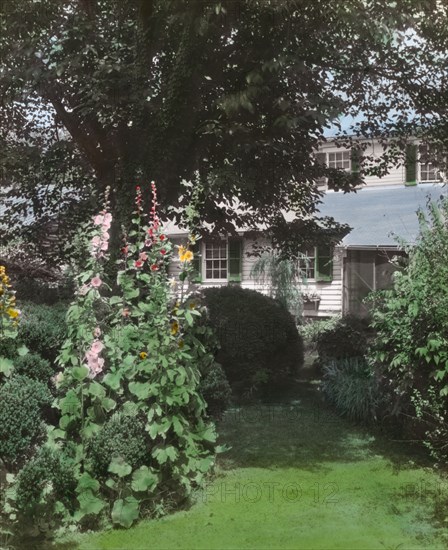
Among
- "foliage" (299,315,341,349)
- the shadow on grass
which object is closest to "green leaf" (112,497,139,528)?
the shadow on grass

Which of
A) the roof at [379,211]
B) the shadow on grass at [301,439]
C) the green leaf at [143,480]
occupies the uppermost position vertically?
the roof at [379,211]

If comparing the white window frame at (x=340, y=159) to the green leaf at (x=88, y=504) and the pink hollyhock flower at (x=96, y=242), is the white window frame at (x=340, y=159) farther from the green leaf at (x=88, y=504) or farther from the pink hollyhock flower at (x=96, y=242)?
the green leaf at (x=88, y=504)

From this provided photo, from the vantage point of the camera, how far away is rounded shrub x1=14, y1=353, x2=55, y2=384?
5766mm

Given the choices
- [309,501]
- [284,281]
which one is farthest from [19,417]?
[284,281]

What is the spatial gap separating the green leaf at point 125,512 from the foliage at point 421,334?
8.95ft

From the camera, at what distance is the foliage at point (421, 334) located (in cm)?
643

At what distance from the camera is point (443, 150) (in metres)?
10.8

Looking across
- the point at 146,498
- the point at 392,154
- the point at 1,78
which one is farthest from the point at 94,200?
the point at 392,154

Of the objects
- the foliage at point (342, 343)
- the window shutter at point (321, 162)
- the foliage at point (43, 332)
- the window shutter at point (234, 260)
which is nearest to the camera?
the foliage at point (43, 332)

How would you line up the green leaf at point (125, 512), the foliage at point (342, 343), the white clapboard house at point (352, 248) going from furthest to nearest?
the white clapboard house at point (352, 248), the foliage at point (342, 343), the green leaf at point (125, 512)

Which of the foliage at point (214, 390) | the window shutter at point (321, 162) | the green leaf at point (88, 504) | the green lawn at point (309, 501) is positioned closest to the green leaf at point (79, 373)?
the green leaf at point (88, 504)

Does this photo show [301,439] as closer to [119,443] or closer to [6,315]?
[119,443]

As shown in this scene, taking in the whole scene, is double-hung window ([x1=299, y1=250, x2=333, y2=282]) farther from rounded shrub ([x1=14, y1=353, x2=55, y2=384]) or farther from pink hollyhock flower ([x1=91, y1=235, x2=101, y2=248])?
pink hollyhock flower ([x1=91, y1=235, x2=101, y2=248])

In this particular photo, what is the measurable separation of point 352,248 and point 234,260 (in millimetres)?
4484
